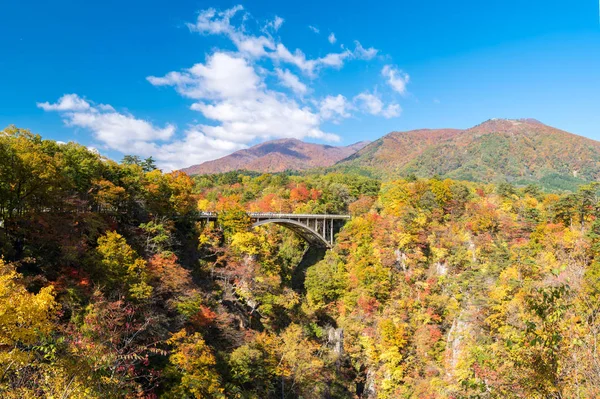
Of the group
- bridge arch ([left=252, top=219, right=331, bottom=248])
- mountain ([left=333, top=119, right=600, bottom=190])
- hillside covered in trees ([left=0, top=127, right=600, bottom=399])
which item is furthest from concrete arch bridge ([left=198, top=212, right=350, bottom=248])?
mountain ([left=333, top=119, right=600, bottom=190])

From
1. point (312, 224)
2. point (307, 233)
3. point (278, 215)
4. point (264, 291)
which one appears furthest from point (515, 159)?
point (264, 291)

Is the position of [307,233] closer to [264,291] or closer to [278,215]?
[278,215]

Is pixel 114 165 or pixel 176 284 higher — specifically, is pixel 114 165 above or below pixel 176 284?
above

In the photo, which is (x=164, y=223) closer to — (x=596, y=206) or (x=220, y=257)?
(x=220, y=257)

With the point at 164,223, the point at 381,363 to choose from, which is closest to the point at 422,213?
the point at 381,363

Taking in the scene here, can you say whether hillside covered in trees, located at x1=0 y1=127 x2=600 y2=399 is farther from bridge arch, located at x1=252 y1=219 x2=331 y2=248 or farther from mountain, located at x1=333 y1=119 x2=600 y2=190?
mountain, located at x1=333 y1=119 x2=600 y2=190

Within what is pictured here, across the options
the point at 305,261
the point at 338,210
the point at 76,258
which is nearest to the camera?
the point at 76,258
